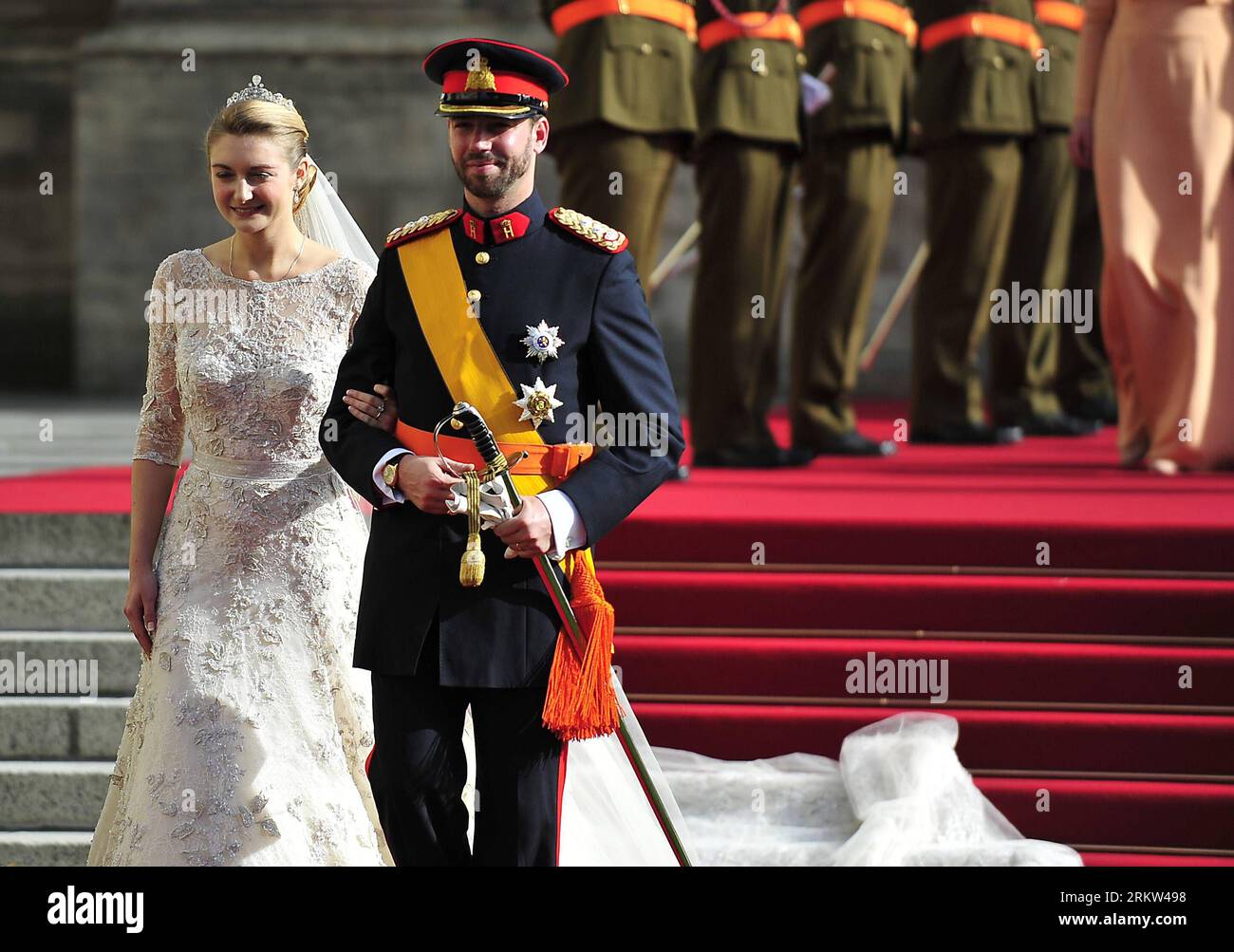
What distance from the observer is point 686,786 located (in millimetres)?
4141

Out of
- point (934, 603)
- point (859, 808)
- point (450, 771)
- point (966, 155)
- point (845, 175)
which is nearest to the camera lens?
point (450, 771)

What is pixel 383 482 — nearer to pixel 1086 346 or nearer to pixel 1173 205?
pixel 1173 205

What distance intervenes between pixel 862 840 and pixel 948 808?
25cm

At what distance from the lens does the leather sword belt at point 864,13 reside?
6039 millimetres

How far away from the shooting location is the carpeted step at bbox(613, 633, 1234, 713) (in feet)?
14.1

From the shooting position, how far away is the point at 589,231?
2.86 metres

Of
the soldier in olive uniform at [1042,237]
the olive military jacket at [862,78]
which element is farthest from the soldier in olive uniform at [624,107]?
the soldier in olive uniform at [1042,237]

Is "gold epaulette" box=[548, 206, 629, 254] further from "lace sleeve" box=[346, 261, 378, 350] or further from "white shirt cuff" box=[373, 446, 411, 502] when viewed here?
"lace sleeve" box=[346, 261, 378, 350]

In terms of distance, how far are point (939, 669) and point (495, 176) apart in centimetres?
206

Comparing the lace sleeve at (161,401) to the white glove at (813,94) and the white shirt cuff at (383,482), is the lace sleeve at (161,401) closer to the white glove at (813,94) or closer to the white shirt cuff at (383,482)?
the white shirt cuff at (383,482)

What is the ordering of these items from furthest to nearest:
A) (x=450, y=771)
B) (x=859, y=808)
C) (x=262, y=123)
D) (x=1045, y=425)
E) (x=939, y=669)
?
1. (x=1045, y=425)
2. (x=939, y=669)
3. (x=859, y=808)
4. (x=262, y=123)
5. (x=450, y=771)

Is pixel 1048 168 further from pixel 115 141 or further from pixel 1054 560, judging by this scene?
pixel 115 141

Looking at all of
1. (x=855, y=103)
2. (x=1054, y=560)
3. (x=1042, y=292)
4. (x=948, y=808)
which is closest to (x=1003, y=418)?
(x=1042, y=292)

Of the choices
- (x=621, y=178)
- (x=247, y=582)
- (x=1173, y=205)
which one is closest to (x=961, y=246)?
(x=1173, y=205)
